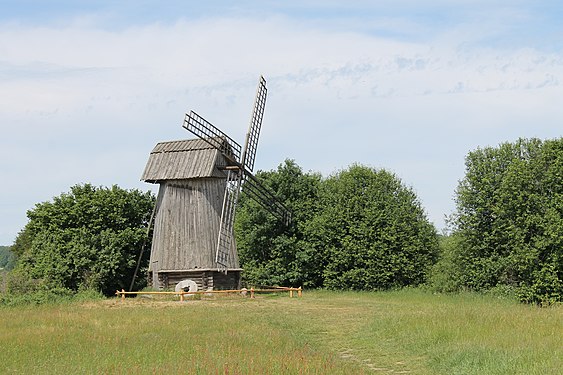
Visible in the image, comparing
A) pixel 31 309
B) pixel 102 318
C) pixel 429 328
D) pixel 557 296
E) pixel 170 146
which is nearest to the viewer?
pixel 429 328

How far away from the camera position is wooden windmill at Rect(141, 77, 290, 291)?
31.8 meters

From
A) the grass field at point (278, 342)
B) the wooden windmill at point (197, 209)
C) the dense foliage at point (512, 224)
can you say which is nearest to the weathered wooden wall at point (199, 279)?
the wooden windmill at point (197, 209)

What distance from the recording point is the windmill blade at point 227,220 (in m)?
31.6

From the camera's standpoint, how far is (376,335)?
1683 cm

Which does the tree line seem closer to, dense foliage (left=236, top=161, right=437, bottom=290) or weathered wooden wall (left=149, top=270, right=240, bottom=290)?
dense foliage (left=236, top=161, right=437, bottom=290)

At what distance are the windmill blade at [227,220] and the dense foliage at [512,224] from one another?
10.9 meters

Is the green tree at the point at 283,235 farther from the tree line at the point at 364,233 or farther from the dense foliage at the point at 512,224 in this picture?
the dense foliage at the point at 512,224

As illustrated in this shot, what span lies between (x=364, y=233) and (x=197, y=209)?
30.9ft

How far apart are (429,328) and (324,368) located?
18.3 feet

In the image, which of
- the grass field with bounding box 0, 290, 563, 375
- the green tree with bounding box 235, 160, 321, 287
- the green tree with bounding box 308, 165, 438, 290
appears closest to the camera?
the grass field with bounding box 0, 290, 563, 375

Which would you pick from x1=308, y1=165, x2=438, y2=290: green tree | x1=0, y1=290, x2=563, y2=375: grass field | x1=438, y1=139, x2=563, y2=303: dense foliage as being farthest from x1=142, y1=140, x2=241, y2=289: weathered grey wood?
x1=438, y1=139, x2=563, y2=303: dense foliage

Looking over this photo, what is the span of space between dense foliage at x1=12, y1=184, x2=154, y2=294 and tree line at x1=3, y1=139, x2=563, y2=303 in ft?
0.18

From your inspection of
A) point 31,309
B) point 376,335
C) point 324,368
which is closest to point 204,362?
point 324,368

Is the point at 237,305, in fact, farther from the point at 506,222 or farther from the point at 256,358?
the point at 256,358
